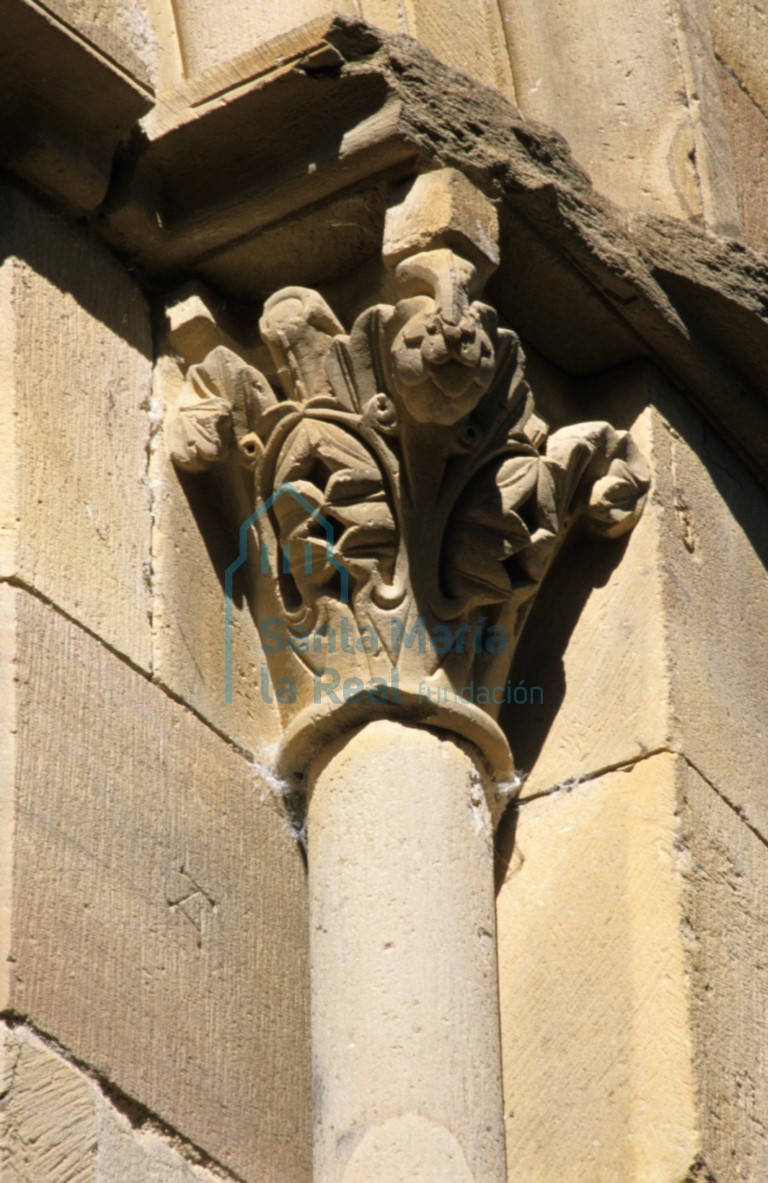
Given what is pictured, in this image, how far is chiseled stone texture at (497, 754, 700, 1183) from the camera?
3.31 metres

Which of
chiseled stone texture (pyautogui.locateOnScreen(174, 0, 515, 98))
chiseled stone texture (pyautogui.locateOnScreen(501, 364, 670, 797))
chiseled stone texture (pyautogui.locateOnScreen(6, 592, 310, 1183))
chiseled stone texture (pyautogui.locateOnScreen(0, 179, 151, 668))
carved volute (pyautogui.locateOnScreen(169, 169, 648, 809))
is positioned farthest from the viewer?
chiseled stone texture (pyautogui.locateOnScreen(174, 0, 515, 98))

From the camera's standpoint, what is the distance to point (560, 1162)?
133 inches

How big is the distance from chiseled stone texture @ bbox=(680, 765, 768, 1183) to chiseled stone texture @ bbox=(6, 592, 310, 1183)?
575mm

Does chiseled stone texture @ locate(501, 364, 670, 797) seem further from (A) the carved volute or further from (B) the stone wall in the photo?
(A) the carved volute

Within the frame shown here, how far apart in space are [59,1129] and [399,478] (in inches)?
44.5

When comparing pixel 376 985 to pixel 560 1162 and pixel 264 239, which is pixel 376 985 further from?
pixel 264 239

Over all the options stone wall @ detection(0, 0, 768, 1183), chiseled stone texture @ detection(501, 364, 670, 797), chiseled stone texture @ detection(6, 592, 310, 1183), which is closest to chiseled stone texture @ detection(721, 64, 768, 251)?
stone wall @ detection(0, 0, 768, 1183)

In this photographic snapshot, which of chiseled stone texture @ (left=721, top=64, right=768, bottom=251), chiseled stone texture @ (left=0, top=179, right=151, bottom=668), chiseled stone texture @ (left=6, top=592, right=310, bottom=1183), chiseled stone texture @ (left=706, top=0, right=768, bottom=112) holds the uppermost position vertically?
chiseled stone texture @ (left=706, top=0, right=768, bottom=112)

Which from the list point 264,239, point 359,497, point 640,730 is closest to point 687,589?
point 640,730

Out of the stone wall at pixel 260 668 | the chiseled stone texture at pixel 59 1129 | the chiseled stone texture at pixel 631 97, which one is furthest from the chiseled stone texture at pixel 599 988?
the chiseled stone texture at pixel 631 97

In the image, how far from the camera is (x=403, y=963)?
321cm

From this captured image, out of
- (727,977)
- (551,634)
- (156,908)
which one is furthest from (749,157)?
(156,908)

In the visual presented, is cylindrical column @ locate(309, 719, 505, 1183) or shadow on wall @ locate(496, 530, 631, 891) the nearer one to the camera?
cylindrical column @ locate(309, 719, 505, 1183)

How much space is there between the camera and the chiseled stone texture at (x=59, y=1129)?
111 inches
